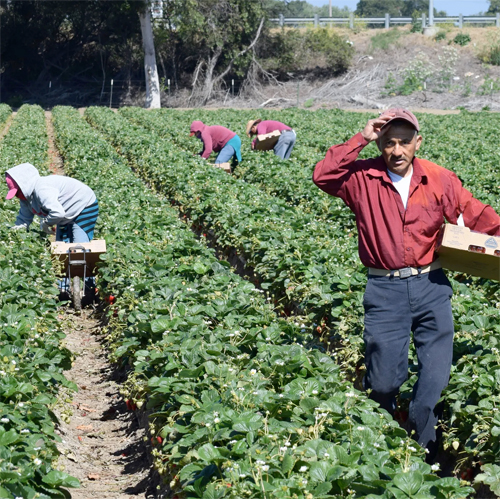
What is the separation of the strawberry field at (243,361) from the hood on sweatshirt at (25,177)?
0.47m

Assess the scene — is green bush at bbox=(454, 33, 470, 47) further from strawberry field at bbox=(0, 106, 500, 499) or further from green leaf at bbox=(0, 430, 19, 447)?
green leaf at bbox=(0, 430, 19, 447)

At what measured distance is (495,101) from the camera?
37062 mm

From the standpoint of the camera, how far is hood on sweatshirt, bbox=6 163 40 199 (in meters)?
7.60

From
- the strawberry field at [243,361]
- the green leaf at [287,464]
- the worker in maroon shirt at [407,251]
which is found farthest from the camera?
the worker in maroon shirt at [407,251]

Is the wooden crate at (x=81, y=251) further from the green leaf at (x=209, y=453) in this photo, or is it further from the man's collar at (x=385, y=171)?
the green leaf at (x=209, y=453)

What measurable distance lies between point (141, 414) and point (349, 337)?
1.58m

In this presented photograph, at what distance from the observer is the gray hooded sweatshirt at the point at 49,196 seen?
7688 millimetres

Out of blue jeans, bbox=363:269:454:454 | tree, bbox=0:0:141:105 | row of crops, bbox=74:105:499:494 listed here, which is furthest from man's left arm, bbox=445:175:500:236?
tree, bbox=0:0:141:105

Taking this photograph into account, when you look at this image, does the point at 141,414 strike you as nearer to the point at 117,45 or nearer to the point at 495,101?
the point at 495,101

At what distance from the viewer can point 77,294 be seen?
310 inches

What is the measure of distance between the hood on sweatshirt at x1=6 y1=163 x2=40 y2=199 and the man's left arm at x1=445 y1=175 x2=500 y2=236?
15.7ft

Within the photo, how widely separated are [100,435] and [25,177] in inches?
129

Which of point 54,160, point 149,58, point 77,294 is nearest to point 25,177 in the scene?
point 77,294

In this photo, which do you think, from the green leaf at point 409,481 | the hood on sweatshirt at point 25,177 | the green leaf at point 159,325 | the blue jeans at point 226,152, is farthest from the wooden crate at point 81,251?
the blue jeans at point 226,152
